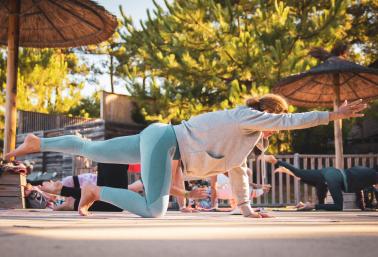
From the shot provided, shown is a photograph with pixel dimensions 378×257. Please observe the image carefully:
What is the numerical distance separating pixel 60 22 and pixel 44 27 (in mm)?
366

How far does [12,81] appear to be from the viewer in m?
7.16

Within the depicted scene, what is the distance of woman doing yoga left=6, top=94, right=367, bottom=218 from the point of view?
3.06 metres

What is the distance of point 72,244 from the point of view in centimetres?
149

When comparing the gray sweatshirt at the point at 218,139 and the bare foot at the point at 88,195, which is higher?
the gray sweatshirt at the point at 218,139

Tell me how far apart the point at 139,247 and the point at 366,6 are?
48.3 ft

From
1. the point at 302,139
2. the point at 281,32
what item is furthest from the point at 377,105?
the point at 281,32

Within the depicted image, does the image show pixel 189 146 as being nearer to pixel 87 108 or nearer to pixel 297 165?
pixel 297 165

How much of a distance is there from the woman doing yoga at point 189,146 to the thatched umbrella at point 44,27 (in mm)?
4019

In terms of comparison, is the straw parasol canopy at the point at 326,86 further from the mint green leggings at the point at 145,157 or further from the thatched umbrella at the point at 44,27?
the mint green leggings at the point at 145,157

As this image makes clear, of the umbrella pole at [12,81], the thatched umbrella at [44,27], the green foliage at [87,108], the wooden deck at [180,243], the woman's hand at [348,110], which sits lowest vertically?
the wooden deck at [180,243]

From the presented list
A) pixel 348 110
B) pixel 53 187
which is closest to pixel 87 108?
pixel 53 187

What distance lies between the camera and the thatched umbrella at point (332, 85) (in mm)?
8508

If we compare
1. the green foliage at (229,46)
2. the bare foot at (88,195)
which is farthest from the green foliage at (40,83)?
the bare foot at (88,195)

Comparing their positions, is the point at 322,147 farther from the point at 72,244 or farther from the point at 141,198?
the point at 72,244
